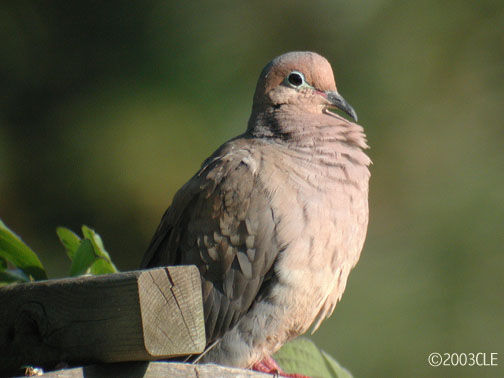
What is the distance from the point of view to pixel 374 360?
4.28m

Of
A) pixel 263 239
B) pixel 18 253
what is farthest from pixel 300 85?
pixel 18 253

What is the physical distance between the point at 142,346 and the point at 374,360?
9.80 ft

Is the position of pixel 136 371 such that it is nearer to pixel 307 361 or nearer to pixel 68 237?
pixel 68 237

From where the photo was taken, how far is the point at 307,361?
2.64 metres

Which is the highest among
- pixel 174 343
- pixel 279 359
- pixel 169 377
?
pixel 174 343

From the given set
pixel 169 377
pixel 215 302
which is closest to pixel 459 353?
pixel 215 302

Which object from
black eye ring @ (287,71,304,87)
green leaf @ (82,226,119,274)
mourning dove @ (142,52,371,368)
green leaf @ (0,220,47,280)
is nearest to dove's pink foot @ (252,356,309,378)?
mourning dove @ (142,52,371,368)

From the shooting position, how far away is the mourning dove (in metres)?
2.70

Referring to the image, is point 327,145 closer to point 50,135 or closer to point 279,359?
point 279,359

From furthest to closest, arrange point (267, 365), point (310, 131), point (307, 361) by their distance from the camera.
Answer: point (310, 131) → point (267, 365) → point (307, 361)

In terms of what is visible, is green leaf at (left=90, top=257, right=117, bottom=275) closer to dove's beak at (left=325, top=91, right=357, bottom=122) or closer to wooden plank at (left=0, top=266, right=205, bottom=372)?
wooden plank at (left=0, top=266, right=205, bottom=372)

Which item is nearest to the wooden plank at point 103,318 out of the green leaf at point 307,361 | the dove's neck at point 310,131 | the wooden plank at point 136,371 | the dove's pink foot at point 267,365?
the wooden plank at point 136,371

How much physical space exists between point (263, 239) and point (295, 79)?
2.77 feet

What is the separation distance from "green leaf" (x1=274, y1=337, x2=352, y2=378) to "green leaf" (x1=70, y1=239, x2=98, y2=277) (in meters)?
0.78
